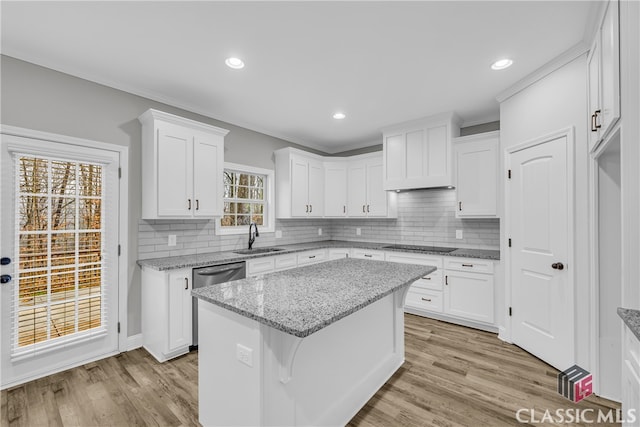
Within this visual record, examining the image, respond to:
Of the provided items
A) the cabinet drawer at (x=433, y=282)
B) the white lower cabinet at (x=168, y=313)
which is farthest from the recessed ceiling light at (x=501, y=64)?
the white lower cabinet at (x=168, y=313)

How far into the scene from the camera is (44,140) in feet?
7.83

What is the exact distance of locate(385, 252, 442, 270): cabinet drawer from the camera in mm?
3650

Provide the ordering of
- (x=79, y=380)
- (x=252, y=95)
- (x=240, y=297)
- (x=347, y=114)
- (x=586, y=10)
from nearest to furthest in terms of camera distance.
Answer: (x=240, y=297)
(x=586, y=10)
(x=79, y=380)
(x=252, y=95)
(x=347, y=114)

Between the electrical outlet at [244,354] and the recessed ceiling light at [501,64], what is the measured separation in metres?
2.97

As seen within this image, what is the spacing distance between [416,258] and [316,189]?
1960mm

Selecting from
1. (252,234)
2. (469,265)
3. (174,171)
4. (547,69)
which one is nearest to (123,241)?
(174,171)

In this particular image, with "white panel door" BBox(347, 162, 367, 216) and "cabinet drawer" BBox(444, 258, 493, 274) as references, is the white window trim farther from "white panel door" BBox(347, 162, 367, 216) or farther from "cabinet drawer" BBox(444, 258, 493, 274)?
"cabinet drawer" BBox(444, 258, 493, 274)

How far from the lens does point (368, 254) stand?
4.31 metres

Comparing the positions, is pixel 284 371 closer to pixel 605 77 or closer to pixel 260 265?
pixel 260 265

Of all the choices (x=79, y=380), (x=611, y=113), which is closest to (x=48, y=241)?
(x=79, y=380)

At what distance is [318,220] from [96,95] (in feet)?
11.8

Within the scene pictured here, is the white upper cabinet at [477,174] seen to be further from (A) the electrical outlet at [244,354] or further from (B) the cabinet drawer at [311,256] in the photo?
(A) the electrical outlet at [244,354]

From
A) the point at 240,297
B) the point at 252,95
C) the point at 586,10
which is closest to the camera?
the point at 240,297

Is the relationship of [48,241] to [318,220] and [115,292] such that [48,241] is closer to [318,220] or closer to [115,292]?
[115,292]
